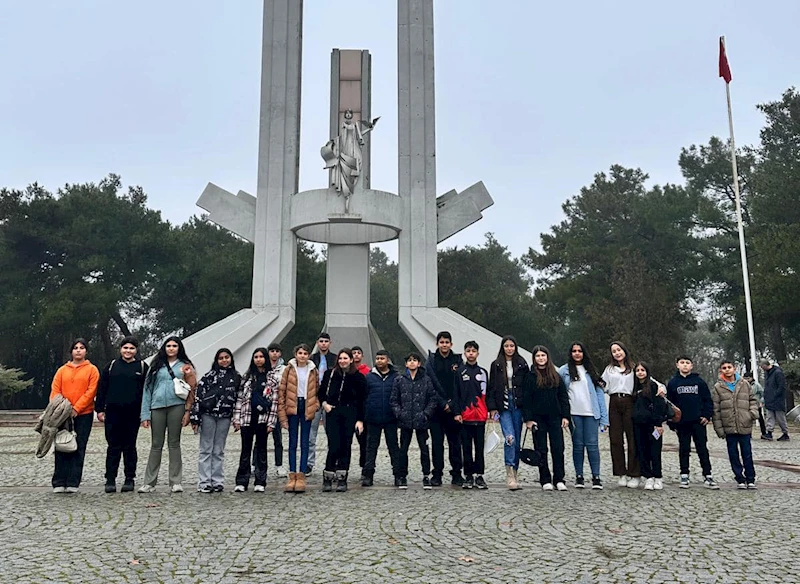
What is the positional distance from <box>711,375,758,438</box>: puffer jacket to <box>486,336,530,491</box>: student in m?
1.81

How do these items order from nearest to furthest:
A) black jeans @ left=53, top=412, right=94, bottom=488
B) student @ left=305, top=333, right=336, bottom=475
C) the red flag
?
black jeans @ left=53, top=412, right=94, bottom=488
student @ left=305, top=333, right=336, bottom=475
the red flag

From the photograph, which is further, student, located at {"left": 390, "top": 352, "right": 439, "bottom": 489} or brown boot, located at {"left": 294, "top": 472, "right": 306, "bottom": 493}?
student, located at {"left": 390, "top": 352, "right": 439, "bottom": 489}

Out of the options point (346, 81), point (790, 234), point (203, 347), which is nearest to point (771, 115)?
point (790, 234)

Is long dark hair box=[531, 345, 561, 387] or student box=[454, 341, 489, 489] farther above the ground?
long dark hair box=[531, 345, 561, 387]

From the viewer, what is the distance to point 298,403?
617 centimetres

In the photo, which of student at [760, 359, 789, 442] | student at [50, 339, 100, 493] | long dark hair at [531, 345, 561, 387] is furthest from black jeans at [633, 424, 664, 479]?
student at [760, 359, 789, 442]

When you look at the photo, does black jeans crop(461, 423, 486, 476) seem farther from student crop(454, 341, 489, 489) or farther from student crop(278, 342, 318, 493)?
student crop(278, 342, 318, 493)

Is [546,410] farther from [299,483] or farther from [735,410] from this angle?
[299,483]

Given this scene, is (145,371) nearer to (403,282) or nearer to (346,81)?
(403,282)

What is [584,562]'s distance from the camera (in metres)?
3.64

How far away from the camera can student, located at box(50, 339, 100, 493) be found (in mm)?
5852

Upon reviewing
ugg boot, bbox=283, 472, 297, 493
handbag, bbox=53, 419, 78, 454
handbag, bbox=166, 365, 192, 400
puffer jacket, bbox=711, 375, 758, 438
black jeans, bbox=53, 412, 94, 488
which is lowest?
ugg boot, bbox=283, 472, 297, 493

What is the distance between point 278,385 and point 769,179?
2198 centimetres

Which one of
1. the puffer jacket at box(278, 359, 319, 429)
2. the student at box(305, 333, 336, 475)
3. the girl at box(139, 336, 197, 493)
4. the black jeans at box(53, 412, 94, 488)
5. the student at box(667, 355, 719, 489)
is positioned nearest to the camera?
the black jeans at box(53, 412, 94, 488)
